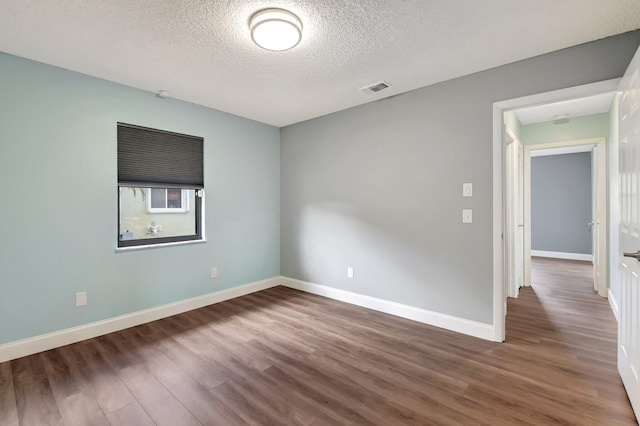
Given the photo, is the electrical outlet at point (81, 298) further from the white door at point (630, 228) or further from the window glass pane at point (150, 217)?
the white door at point (630, 228)

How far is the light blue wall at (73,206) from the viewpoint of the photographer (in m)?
2.38

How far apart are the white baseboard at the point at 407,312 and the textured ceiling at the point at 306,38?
7.86 feet

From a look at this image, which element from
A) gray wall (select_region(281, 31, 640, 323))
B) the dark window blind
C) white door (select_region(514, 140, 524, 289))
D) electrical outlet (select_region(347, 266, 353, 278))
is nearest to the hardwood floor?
gray wall (select_region(281, 31, 640, 323))

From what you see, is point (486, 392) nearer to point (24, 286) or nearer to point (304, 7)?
point (304, 7)

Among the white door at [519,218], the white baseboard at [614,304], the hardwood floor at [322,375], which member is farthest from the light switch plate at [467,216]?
the white baseboard at [614,304]

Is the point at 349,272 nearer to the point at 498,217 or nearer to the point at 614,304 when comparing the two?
the point at 498,217

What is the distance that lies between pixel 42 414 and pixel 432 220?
334cm

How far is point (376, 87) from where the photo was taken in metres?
A: 3.05

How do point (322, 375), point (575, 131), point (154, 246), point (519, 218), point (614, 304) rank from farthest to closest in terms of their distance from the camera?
point (519, 218)
point (575, 131)
point (614, 304)
point (154, 246)
point (322, 375)

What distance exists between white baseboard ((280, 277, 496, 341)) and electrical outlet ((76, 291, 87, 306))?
250cm

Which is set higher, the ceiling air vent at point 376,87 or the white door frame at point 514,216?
the ceiling air vent at point 376,87

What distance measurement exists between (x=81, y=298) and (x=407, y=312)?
10.7 ft

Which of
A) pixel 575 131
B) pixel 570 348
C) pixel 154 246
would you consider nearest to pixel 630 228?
pixel 570 348

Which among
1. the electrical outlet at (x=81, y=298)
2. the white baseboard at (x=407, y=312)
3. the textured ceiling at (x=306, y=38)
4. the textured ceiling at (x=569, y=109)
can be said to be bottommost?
the white baseboard at (x=407, y=312)
